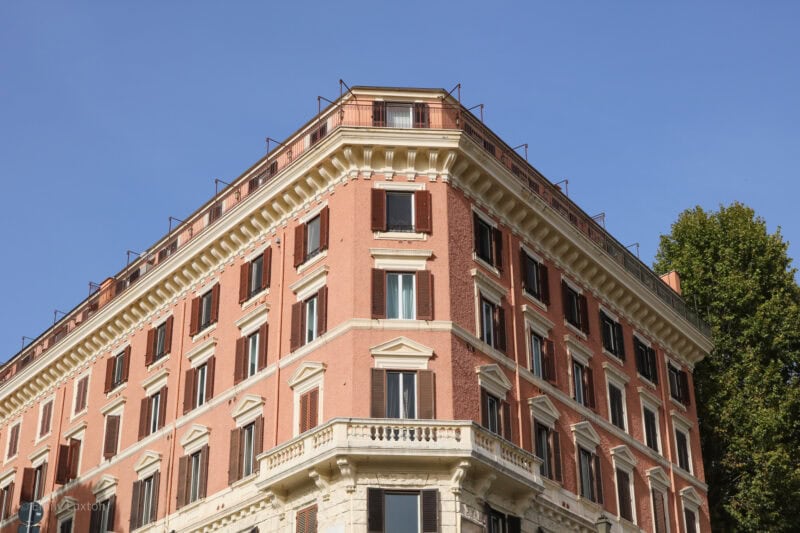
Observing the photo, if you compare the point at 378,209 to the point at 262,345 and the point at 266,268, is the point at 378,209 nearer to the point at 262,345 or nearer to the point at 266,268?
the point at 266,268

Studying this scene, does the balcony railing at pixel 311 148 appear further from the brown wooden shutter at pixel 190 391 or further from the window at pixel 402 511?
the window at pixel 402 511

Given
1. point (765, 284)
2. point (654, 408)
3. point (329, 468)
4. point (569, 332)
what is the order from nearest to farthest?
point (329, 468) → point (569, 332) → point (654, 408) → point (765, 284)

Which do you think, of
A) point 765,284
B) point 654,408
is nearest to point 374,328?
point 654,408

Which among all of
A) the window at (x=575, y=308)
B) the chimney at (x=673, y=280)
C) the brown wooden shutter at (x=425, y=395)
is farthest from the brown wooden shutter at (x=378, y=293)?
the chimney at (x=673, y=280)

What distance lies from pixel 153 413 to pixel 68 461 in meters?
6.96

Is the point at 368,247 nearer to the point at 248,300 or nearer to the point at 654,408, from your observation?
the point at 248,300

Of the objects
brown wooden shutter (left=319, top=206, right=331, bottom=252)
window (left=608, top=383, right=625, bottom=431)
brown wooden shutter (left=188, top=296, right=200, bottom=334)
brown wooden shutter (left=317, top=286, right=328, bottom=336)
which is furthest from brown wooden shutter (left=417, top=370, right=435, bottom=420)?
brown wooden shutter (left=188, top=296, right=200, bottom=334)

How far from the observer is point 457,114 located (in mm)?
47281

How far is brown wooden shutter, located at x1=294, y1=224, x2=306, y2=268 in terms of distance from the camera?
46.5 meters

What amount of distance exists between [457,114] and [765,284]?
27.5m

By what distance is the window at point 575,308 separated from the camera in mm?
51219

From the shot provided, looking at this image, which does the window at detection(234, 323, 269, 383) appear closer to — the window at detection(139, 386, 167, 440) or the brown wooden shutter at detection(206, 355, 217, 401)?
the brown wooden shutter at detection(206, 355, 217, 401)

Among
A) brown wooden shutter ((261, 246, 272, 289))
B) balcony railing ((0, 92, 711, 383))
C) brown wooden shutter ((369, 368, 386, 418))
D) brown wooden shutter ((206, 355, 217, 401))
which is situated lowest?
brown wooden shutter ((369, 368, 386, 418))

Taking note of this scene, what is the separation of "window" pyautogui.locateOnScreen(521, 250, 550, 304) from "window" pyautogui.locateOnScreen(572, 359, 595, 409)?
129 inches
